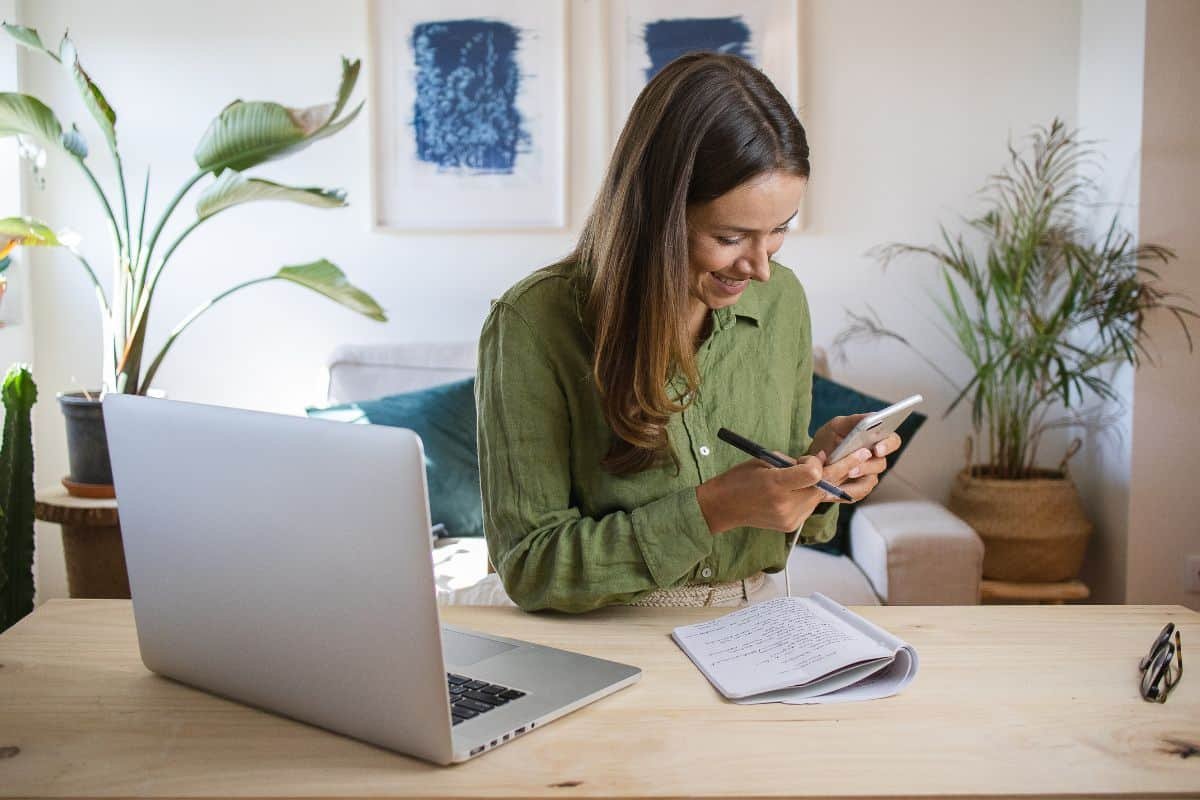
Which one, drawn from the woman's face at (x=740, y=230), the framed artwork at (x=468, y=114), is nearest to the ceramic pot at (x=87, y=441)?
the framed artwork at (x=468, y=114)

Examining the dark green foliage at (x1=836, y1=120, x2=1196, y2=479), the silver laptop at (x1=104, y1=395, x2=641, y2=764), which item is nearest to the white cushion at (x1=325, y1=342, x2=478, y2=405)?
the dark green foliage at (x1=836, y1=120, x2=1196, y2=479)

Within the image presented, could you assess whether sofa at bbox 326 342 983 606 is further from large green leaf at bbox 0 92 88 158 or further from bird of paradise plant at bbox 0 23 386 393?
large green leaf at bbox 0 92 88 158

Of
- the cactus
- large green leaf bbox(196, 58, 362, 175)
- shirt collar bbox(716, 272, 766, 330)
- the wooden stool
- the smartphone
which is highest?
large green leaf bbox(196, 58, 362, 175)

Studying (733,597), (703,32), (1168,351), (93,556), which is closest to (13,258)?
(93,556)

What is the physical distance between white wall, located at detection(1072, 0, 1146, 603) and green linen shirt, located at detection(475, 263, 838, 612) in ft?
6.19

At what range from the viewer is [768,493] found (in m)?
1.29

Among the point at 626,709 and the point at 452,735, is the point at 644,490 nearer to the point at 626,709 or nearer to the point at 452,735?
the point at 626,709

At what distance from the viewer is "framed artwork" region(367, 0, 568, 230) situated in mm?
3420

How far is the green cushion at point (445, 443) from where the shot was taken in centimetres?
294

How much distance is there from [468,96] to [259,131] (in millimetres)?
792

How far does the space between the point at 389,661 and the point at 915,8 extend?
119 inches

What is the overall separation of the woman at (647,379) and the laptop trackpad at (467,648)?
130 millimetres

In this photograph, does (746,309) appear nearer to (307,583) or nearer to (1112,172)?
(307,583)

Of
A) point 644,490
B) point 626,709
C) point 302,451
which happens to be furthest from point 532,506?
point 302,451
